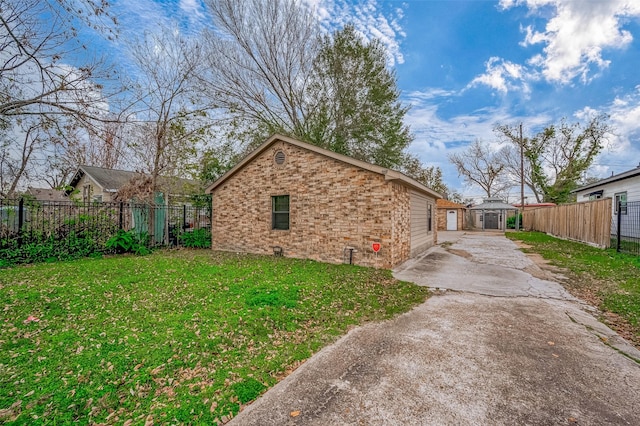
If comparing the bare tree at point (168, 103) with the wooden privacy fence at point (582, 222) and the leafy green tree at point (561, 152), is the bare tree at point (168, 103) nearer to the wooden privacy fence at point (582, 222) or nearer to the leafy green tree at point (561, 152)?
the wooden privacy fence at point (582, 222)

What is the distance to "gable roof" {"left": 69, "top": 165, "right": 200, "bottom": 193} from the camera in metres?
13.3

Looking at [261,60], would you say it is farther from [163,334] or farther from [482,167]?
[482,167]

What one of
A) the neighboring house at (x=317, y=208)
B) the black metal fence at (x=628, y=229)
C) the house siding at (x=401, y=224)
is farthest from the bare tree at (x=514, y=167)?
the house siding at (x=401, y=224)

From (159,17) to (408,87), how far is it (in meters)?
12.0

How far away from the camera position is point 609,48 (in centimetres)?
1279

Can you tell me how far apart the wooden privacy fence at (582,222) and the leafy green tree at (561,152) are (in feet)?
38.9

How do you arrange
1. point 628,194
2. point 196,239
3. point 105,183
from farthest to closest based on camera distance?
1. point 105,183
2. point 628,194
3. point 196,239

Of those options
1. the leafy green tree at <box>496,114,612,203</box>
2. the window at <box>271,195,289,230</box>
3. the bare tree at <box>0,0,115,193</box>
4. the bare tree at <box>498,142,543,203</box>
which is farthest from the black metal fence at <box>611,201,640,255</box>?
the bare tree at <box>498,142,543,203</box>

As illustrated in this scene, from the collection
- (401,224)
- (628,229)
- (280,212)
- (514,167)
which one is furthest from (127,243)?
(514,167)

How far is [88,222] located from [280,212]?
6.43m

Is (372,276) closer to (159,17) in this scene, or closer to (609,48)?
(159,17)

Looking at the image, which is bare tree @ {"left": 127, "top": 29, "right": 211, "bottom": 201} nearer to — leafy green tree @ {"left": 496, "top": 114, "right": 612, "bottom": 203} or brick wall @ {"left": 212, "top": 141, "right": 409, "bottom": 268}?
brick wall @ {"left": 212, "top": 141, "right": 409, "bottom": 268}

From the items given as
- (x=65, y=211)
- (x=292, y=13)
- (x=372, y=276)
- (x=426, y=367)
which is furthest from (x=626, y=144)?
(x=65, y=211)

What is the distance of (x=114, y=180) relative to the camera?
57.0 feet
